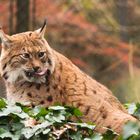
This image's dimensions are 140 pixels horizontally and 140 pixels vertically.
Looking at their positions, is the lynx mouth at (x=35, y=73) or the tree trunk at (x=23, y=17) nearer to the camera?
the lynx mouth at (x=35, y=73)

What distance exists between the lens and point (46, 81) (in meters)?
8.05

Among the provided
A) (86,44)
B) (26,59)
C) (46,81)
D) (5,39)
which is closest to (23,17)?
(5,39)

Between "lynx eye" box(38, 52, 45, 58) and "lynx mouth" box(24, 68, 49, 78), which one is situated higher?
"lynx eye" box(38, 52, 45, 58)

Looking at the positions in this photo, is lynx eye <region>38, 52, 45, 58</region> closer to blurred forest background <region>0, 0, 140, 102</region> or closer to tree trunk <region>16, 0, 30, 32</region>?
tree trunk <region>16, 0, 30, 32</region>

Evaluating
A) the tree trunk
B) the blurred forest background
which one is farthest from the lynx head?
the blurred forest background

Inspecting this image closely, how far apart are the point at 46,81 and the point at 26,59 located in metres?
0.33

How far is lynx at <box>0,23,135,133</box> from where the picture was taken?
25.7ft

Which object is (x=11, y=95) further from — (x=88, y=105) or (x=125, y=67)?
(x=125, y=67)

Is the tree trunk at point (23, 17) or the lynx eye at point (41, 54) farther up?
the tree trunk at point (23, 17)

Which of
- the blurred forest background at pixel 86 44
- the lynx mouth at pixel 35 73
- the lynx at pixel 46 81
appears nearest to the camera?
the lynx at pixel 46 81

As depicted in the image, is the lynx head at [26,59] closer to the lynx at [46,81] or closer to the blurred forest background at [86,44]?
the lynx at [46,81]

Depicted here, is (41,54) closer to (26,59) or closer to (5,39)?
(26,59)

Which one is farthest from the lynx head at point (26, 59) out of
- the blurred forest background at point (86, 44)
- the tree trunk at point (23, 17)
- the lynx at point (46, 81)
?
the blurred forest background at point (86, 44)

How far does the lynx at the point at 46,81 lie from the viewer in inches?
308
